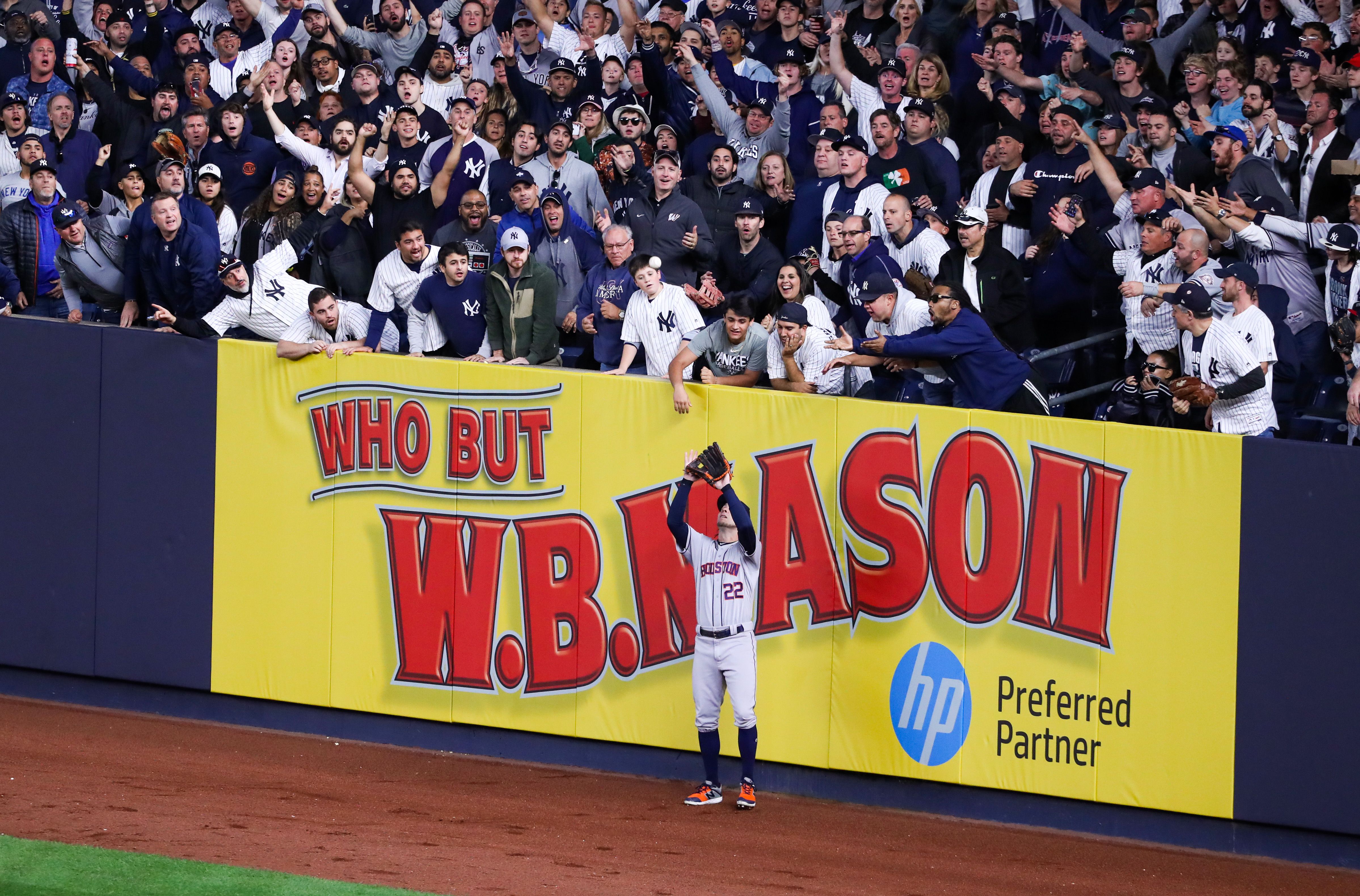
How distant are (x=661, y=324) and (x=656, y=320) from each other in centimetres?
5

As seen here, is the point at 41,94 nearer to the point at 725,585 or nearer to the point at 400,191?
the point at 400,191

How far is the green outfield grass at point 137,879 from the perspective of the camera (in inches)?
336

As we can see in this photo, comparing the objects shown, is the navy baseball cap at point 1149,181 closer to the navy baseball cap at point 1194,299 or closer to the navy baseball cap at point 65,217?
the navy baseball cap at point 1194,299

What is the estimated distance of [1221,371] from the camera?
991 cm

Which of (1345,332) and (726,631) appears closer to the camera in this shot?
(1345,332)

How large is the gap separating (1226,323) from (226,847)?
6.72 meters

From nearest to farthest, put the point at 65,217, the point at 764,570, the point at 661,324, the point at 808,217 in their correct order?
the point at 764,570, the point at 661,324, the point at 808,217, the point at 65,217

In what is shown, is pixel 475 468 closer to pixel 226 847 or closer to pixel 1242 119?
pixel 226 847

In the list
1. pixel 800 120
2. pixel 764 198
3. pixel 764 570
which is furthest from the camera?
pixel 800 120

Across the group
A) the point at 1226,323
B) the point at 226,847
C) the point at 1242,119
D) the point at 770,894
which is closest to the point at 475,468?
the point at 226,847

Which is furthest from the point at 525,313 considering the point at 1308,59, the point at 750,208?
the point at 1308,59

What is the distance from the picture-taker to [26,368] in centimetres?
1307

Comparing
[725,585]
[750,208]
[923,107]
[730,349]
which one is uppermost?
[923,107]

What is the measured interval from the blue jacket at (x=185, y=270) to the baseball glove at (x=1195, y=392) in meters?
7.34
